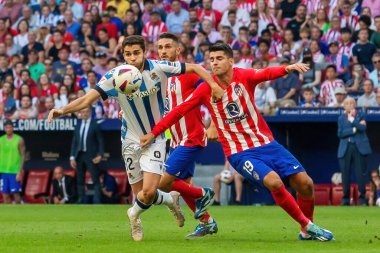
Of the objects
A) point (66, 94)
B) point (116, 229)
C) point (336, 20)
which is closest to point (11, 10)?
point (66, 94)

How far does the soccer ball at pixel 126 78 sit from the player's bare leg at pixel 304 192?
76.0 inches

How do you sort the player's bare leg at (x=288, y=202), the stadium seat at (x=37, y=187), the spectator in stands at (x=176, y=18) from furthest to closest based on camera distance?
1. the spectator in stands at (x=176, y=18)
2. the stadium seat at (x=37, y=187)
3. the player's bare leg at (x=288, y=202)

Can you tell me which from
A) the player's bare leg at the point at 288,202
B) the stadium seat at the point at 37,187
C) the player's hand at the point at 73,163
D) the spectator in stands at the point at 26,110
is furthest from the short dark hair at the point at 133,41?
the stadium seat at the point at 37,187

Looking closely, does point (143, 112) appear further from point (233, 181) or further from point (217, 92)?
point (233, 181)

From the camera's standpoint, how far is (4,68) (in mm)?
27156

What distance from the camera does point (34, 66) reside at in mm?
26984

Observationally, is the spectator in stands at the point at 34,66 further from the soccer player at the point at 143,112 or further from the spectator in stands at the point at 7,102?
the soccer player at the point at 143,112

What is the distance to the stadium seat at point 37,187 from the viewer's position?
25469mm

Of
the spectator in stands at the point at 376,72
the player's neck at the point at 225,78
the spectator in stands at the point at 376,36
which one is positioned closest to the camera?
the player's neck at the point at 225,78

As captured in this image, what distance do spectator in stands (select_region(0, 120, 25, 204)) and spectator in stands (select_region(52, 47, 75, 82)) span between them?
6.79ft

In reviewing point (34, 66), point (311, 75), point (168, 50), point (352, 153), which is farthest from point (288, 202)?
point (34, 66)

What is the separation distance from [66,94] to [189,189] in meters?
12.8

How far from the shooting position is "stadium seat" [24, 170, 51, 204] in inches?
1003

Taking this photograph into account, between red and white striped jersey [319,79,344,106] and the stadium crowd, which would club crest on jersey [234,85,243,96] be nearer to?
the stadium crowd
